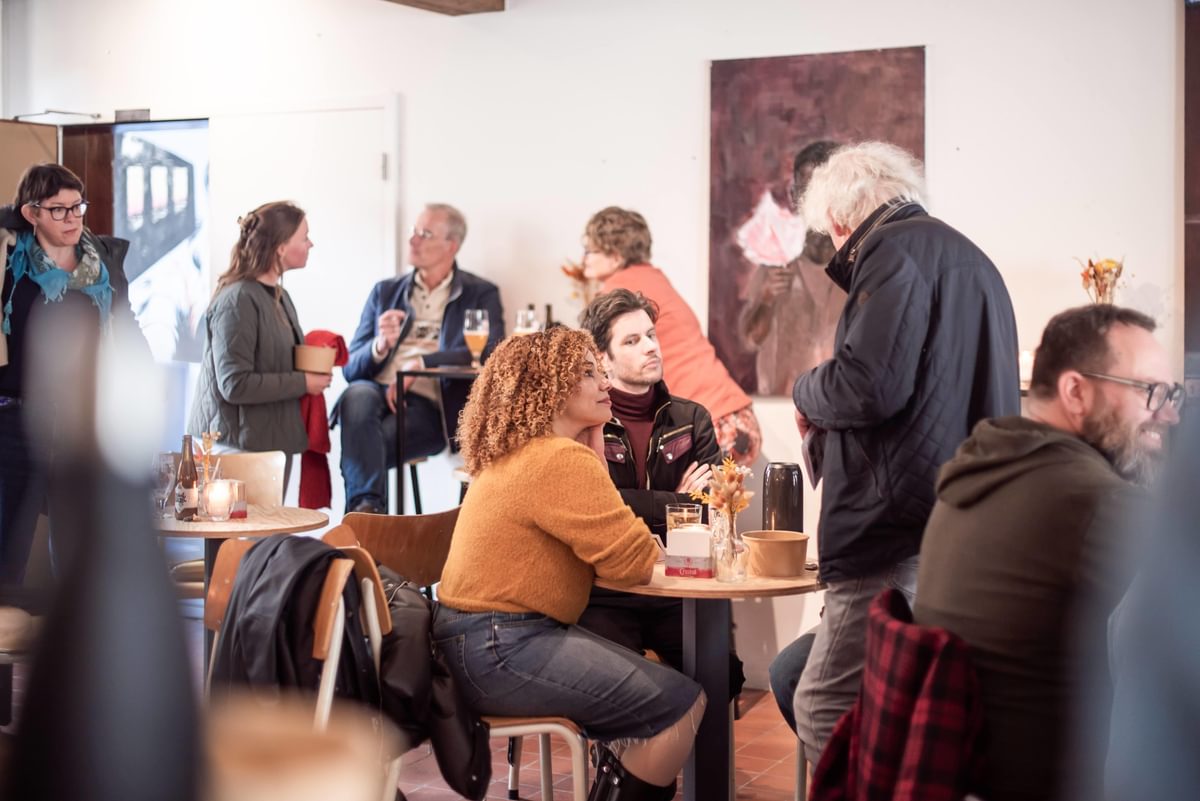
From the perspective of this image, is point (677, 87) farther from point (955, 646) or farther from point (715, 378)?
point (955, 646)

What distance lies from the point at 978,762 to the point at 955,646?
0.19 m

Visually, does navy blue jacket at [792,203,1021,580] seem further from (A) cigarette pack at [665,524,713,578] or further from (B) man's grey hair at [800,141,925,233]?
(A) cigarette pack at [665,524,713,578]

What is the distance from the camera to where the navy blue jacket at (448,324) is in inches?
213

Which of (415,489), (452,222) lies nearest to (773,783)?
(415,489)

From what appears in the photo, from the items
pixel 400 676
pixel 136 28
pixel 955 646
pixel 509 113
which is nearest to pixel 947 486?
pixel 955 646

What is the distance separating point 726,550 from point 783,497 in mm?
307

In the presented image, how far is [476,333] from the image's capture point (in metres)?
5.19

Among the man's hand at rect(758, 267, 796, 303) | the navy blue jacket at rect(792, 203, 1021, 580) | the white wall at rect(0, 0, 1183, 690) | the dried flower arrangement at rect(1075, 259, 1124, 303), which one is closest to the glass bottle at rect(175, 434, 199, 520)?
the navy blue jacket at rect(792, 203, 1021, 580)

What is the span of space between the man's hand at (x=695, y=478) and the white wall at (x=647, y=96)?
1.45 m

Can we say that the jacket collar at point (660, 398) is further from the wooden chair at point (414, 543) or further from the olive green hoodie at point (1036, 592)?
the olive green hoodie at point (1036, 592)

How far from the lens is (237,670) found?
2342mm

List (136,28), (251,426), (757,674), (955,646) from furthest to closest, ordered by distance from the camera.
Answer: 1. (136,28)
2. (757,674)
3. (251,426)
4. (955,646)

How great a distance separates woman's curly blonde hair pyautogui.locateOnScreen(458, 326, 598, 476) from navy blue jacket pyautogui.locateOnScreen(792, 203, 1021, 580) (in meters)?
0.57

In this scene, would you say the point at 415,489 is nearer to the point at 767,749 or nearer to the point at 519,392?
the point at 767,749
